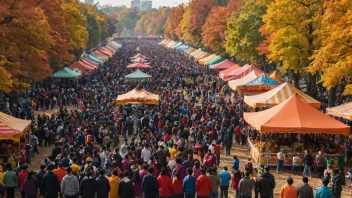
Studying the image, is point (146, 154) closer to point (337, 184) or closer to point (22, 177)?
point (22, 177)

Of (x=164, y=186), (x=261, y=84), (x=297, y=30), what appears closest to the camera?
(x=164, y=186)

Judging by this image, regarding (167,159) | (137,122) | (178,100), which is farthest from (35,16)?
(167,159)

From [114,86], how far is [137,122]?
58.1ft

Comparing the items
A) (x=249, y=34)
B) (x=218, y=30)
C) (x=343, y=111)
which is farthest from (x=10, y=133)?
(x=218, y=30)

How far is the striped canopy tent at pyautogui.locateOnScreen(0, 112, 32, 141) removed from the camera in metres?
17.1

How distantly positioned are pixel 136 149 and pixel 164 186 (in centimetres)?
495

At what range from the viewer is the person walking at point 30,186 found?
480 inches

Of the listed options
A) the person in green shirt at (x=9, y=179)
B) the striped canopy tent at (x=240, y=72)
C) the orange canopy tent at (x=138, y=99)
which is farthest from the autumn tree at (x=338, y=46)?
the striped canopy tent at (x=240, y=72)

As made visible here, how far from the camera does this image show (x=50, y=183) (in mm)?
11930

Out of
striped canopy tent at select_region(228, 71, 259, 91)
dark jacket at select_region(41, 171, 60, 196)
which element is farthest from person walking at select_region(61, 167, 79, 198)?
striped canopy tent at select_region(228, 71, 259, 91)

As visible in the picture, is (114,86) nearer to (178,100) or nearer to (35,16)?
(178,100)

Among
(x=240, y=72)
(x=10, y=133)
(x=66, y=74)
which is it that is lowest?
(x=10, y=133)

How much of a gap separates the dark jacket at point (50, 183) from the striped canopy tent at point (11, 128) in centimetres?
568

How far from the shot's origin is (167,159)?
51.0 ft
